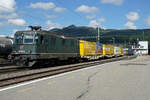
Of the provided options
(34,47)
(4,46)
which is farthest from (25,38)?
(4,46)

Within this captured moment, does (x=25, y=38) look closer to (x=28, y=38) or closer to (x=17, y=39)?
(x=28, y=38)

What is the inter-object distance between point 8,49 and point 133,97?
66.5 feet

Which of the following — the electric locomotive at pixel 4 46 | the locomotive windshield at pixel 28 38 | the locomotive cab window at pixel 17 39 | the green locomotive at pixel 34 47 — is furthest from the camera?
the electric locomotive at pixel 4 46

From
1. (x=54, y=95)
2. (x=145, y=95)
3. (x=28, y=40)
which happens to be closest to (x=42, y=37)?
(x=28, y=40)

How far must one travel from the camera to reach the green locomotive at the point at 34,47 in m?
16.1

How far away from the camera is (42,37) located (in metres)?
17.0

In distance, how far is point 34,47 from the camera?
16141 millimetres

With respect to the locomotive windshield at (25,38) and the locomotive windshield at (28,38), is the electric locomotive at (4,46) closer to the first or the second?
the locomotive windshield at (25,38)

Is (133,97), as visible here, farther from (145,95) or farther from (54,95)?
(54,95)

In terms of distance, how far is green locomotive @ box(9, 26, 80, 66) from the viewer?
16109 mm

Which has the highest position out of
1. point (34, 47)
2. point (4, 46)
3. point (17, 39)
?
point (17, 39)

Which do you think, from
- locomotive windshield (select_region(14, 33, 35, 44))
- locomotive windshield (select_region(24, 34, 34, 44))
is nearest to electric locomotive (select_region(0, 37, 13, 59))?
locomotive windshield (select_region(14, 33, 35, 44))

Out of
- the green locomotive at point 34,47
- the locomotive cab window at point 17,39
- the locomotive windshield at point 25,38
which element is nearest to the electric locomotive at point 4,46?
the green locomotive at point 34,47

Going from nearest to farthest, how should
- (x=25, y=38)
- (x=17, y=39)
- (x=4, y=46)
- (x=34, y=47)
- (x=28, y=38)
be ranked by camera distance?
(x=34, y=47) → (x=28, y=38) → (x=25, y=38) → (x=17, y=39) → (x=4, y=46)
